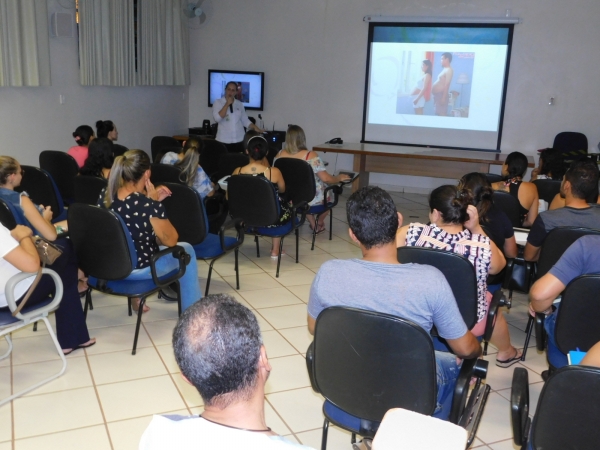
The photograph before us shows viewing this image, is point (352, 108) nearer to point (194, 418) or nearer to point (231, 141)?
point (231, 141)

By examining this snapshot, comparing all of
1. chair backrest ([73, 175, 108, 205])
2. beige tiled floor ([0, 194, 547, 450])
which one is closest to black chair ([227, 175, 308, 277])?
beige tiled floor ([0, 194, 547, 450])

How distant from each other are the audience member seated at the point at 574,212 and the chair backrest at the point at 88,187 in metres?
2.83

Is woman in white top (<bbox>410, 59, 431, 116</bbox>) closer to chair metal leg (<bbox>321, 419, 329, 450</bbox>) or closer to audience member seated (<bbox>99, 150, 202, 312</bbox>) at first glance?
audience member seated (<bbox>99, 150, 202, 312</bbox>)

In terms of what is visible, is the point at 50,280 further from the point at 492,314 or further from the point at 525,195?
the point at 525,195

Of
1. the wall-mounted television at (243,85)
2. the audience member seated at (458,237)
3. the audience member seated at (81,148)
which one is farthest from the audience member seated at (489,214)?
the wall-mounted television at (243,85)

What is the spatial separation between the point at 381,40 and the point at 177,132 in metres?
3.45

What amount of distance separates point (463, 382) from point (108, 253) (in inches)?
76.9

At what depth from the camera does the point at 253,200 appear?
4.48m

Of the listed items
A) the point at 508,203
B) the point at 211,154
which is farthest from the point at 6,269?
the point at 211,154

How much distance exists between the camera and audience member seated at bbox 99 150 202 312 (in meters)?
3.22

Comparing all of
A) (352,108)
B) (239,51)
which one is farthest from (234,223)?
(239,51)

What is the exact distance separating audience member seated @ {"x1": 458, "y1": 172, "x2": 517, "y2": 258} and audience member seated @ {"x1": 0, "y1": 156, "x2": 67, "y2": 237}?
2.28 meters

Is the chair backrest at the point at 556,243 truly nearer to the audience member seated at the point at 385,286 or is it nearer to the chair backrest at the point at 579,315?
the chair backrest at the point at 579,315

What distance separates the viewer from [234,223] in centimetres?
423
